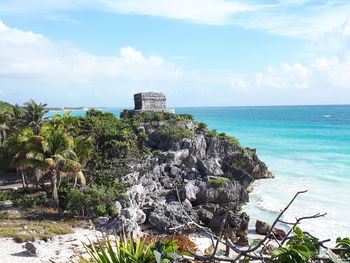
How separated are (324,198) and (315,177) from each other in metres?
6.48

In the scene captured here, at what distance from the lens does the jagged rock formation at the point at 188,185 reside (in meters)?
16.1

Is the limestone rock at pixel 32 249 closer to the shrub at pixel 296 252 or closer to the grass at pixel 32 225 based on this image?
the grass at pixel 32 225

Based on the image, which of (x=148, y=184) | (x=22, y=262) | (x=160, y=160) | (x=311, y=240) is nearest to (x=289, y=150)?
(x=160, y=160)

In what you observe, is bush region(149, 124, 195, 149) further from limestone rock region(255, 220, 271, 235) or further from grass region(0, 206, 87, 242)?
grass region(0, 206, 87, 242)

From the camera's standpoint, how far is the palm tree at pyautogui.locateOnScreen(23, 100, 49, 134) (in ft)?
72.4

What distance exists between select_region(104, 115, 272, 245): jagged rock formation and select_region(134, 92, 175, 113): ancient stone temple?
20.3ft

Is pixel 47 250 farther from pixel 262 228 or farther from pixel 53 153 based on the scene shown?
pixel 262 228

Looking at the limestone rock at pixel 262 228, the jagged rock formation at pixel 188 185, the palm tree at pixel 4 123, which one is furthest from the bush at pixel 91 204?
the palm tree at pixel 4 123

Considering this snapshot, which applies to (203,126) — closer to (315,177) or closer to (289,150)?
(315,177)

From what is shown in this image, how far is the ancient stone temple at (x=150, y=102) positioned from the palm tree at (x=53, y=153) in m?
21.3

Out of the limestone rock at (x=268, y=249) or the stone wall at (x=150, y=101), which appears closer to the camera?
the limestone rock at (x=268, y=249)

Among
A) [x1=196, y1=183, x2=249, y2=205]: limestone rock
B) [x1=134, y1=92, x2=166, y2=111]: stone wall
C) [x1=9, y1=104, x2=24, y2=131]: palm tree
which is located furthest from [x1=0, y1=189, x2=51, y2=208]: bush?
[x1=134, y1=92, x2=166, y2=111]: stone wall

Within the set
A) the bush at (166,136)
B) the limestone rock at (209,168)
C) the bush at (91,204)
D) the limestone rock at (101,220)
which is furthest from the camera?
the bush at (166,136)

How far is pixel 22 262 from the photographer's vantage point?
34.3ft
